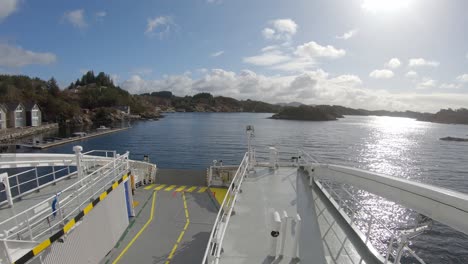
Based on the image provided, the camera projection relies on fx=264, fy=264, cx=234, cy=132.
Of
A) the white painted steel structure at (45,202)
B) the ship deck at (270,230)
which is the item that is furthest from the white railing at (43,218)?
the ship deck at (270,230)

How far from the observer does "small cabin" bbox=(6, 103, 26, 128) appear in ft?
247

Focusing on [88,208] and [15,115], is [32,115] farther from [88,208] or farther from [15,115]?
[88,208]

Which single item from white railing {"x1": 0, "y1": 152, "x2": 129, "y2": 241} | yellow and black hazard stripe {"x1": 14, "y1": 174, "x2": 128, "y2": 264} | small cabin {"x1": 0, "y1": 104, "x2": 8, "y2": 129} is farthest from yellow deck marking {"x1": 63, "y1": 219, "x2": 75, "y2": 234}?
small cabin {"x1": 0, "y1": 104, "x2": 8, "y2": 129}

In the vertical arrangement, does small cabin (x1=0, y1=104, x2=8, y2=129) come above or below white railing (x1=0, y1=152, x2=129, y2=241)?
above

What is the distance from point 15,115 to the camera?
76.2 meters

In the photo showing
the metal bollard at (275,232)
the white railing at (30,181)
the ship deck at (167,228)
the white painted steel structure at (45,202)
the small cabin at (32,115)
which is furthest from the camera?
the small cabin at (32,115)

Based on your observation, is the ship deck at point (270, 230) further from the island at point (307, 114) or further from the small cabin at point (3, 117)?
the island at point (307, 114)

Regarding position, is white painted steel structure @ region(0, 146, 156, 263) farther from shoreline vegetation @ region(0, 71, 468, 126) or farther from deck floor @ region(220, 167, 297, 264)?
shoreline vegetation @ region(0, 71, 468, 126)

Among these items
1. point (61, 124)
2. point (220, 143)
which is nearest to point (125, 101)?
point (61, 124)

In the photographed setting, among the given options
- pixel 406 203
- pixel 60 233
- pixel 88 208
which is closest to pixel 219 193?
pixel 88 208

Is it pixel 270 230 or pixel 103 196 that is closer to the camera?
pixel 270 230

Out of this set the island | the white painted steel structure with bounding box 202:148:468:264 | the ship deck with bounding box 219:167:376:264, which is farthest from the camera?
the island

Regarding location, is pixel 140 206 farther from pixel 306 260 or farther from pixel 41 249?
pixel 306 260

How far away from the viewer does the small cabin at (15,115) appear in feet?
247
